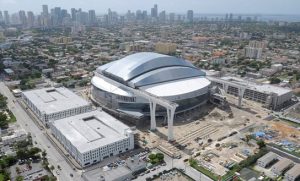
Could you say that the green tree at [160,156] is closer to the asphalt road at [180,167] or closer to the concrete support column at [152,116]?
the asphalt road at [180,167]

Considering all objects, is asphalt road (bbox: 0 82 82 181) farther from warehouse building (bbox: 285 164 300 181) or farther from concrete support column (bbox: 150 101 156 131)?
warehouse building (bbox: 285 164 300 181)

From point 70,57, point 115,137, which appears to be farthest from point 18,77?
point 115,137

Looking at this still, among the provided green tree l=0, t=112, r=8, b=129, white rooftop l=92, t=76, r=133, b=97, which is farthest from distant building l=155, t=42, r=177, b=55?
green tree l=0, t=112, r=8, b=129

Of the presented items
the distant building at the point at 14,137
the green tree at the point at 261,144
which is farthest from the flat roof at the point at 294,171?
the distant building at the point at 14,137

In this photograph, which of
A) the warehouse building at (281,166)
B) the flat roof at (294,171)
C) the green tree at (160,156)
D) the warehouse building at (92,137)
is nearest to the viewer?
the flat roof at (294,171)

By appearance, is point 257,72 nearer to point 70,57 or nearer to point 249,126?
point 249,126

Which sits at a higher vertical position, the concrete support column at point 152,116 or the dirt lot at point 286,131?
the concrete support column at point 152,116

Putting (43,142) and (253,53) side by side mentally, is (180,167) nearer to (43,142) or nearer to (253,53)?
(43,142)
